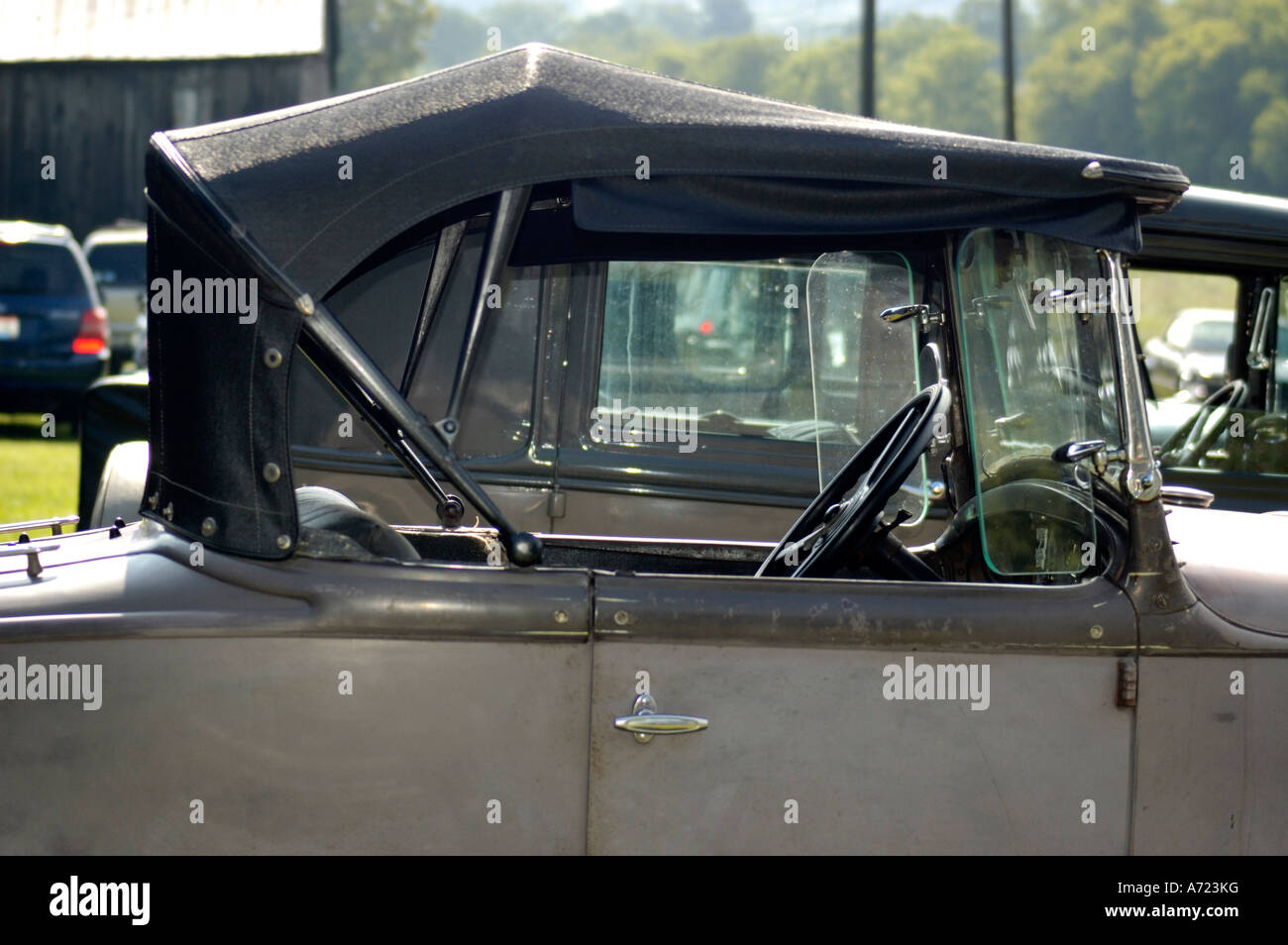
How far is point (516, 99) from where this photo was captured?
2.23 meters

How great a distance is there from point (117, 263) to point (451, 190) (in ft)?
57.3

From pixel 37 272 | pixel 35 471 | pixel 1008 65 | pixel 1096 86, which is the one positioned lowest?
pixel 35 471

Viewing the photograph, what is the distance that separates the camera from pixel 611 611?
213 centimetres

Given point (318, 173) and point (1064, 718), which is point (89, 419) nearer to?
point (318, 173)

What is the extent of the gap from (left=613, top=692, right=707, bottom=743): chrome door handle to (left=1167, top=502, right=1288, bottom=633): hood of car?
37.2 inches

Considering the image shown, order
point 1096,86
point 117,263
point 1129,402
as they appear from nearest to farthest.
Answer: point 1129,402
point 117,263
point 1096,86

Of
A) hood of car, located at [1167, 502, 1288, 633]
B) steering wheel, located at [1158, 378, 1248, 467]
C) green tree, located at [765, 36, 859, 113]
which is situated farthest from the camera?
green tree, located at [765, 36, 859, 113]

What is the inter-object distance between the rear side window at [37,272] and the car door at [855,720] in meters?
13.6

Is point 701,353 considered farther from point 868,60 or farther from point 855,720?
point 868,60

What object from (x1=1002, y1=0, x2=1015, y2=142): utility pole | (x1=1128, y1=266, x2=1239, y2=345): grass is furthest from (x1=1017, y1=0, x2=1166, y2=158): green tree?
(x1=1002, y1=0, x2=1015, y2=142): utility pole

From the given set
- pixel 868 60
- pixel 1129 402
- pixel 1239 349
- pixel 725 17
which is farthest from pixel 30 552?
pixel 725 17

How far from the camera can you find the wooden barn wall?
102 ft

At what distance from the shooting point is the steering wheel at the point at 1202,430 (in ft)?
17.6

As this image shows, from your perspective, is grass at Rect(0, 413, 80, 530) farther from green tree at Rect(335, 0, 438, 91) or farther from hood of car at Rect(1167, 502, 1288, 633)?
green tree at Rect(335, 0, 438, 91)
